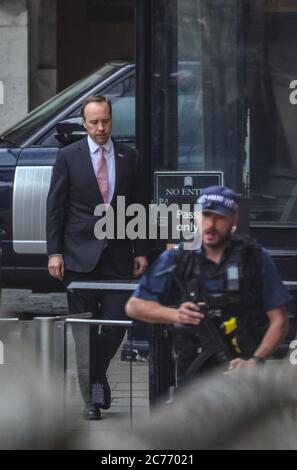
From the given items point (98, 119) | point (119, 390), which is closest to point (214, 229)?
point (119, 390)

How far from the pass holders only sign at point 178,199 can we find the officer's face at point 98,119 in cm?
70

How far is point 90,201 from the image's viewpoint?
7.94 m

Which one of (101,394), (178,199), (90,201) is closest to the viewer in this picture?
(101,394)

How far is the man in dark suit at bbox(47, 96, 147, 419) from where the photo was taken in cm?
785

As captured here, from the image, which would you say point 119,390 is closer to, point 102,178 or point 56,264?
point 56,264

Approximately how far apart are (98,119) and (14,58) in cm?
969

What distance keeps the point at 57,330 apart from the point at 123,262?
181cm

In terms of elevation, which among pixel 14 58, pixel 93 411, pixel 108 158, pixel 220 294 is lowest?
pixel 93 411

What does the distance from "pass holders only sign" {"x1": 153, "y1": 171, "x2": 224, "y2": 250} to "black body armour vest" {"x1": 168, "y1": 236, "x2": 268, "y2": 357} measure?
80.1 inches

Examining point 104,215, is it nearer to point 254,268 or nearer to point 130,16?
point 254,268

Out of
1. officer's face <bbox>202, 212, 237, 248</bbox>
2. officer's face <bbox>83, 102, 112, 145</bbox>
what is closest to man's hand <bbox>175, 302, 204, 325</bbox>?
officer's face <bbox>202, 212, 237, 248</bbox>

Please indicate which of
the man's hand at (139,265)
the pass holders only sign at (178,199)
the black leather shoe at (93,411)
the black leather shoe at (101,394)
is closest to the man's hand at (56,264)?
the man's hand at (139,265)

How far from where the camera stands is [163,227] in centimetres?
A: 831

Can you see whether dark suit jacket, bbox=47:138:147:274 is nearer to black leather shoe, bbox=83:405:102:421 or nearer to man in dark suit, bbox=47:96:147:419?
man in dark suit, bbox=47:96:147:419
